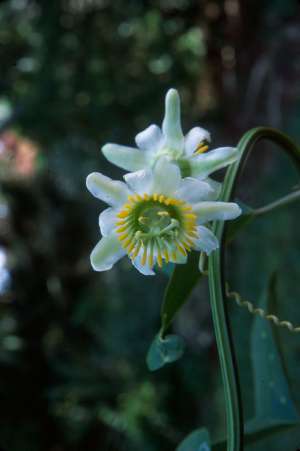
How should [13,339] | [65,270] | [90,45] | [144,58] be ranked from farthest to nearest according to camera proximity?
[65,270] < [13,339] < [144,58] < [90,45]

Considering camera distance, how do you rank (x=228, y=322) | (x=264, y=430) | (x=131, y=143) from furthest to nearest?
(x=131, y=143)
(x=264, y=430)
(x=228, y=322)

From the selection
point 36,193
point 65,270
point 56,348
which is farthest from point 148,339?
point 36,193

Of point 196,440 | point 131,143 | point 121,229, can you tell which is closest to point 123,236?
point 121,229

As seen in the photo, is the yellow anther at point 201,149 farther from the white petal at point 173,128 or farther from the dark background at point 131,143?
the dark background at point 131,143

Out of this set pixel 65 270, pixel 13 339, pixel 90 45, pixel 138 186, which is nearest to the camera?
pixel 138 186

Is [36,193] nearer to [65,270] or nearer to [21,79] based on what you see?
[65,270]

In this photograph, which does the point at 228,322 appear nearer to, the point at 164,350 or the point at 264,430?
the point at 164,350

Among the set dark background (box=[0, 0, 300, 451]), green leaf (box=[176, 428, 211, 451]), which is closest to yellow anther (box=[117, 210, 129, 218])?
green leaf (box=[176, 428, 211, 451])
